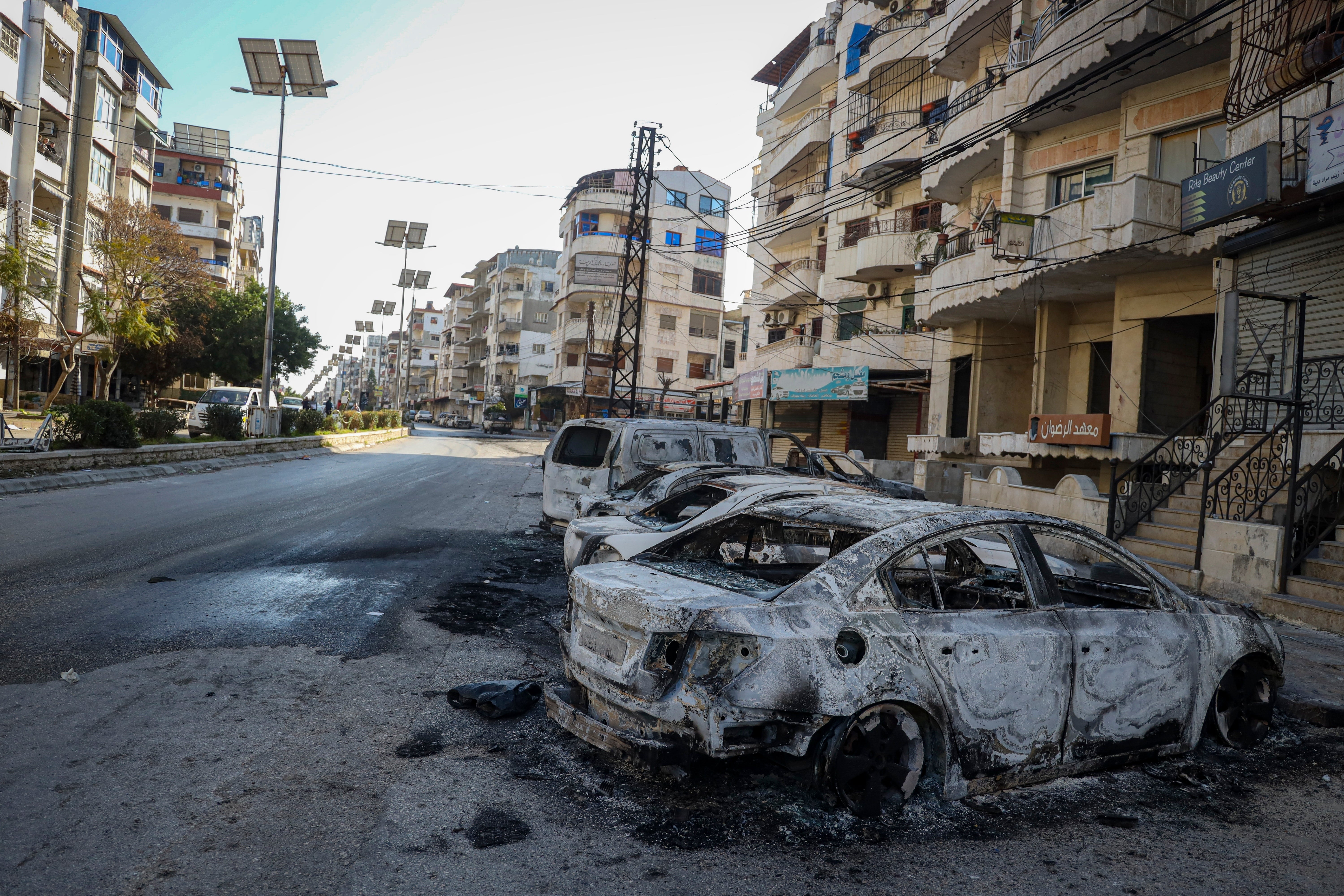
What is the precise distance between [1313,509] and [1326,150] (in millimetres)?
4392

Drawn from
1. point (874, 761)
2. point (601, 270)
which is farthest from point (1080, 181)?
point (601, 270)

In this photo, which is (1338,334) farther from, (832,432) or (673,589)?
(832,432)

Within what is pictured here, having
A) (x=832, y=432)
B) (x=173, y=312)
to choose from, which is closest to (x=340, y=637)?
(x=832, y=432)

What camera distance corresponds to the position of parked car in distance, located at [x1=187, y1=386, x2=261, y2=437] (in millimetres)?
30344

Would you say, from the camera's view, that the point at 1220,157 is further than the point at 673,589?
Yes

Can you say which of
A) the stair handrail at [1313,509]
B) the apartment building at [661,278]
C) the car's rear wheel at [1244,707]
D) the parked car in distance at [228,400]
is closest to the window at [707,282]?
the apartment building at [661,278]

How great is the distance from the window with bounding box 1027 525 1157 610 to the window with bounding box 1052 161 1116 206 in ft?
47.6

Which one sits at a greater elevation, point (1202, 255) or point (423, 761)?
point (1202, 255)

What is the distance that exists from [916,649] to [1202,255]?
15414 millimetres

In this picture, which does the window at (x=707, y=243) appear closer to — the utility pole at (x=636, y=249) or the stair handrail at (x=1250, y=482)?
the utility pole at (x=636, y=249)

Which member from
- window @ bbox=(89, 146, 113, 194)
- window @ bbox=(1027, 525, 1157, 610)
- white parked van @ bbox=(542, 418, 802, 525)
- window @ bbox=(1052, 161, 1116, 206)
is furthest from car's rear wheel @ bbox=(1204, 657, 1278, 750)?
window @ bbox=(89, 146, 113, 194)

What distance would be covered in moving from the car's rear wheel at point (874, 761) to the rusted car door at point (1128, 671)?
0.91 meters

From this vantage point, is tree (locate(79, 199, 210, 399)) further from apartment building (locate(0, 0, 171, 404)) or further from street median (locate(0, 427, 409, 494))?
street median (locate(0, 427, 409, 494))

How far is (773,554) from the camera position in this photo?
6.34m
